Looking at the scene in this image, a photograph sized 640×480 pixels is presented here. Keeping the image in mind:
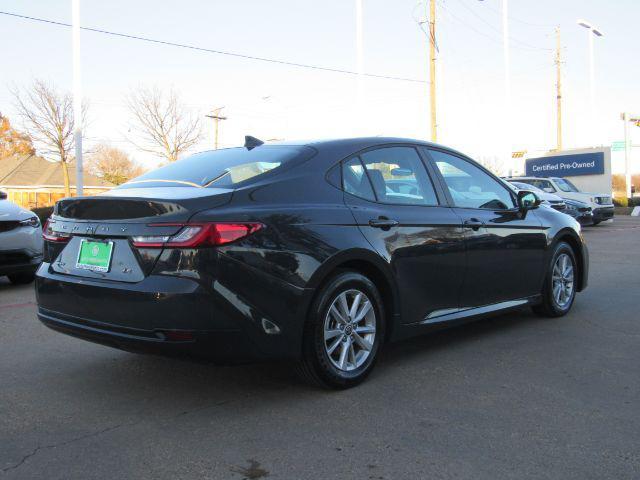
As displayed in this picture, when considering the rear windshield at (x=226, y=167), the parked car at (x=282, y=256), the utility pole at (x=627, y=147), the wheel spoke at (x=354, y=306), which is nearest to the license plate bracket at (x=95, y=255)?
the parked car at (x=282, y=256)

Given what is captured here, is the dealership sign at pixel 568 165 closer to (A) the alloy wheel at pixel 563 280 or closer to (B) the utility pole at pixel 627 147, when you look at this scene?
(B) the utility pole at pixel 627 147

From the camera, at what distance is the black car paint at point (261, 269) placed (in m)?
3.36

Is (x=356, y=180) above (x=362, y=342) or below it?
above

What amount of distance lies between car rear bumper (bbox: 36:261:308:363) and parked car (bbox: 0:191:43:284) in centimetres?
479

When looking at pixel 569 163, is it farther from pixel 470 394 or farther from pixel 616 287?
pixel 470 394

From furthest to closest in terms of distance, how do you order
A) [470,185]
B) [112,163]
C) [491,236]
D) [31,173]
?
[112,163], [31,173], [470,185], [491,236]

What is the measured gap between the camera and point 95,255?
3.66m

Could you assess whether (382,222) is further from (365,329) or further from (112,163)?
(112,163)

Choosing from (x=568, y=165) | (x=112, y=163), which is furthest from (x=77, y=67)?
(x=112, y=163)

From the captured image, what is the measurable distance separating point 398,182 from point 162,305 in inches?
78.0

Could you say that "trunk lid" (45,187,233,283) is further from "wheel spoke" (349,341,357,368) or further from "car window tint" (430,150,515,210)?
"car window tint" (430,150,515,210)

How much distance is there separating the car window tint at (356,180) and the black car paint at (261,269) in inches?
2.5

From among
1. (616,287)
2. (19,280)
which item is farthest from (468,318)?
(19,280)

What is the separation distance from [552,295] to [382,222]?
2.57 metres
